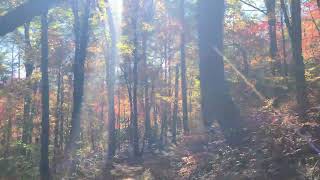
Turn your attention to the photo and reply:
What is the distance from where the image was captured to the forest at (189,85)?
8805mm

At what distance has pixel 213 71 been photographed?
12.9 metres

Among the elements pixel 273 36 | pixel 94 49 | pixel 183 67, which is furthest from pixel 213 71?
pixel 94 49

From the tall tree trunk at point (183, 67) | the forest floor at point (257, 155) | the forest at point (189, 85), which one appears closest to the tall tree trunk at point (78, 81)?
the forest at point (189, 85)

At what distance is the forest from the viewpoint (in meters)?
8.80

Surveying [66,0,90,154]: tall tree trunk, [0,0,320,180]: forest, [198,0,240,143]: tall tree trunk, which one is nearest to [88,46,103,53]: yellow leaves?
[0,0,320,180]: forest

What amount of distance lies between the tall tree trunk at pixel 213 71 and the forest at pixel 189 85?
0.03 metres

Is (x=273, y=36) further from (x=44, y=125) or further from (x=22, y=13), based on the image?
(x=22, y=13)

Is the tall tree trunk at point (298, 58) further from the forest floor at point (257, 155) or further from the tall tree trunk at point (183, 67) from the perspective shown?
the tall tree trunk at point (183, 67)

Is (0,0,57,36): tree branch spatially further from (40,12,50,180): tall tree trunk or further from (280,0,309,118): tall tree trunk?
(40,12,50,180): tall tree trunk

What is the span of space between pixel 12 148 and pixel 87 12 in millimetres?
11470

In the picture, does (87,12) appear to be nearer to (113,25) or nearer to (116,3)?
(113,25)

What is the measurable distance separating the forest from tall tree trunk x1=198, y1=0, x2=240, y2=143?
3 cm

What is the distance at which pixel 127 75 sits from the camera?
1346 inches

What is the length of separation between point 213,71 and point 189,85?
3234cm
